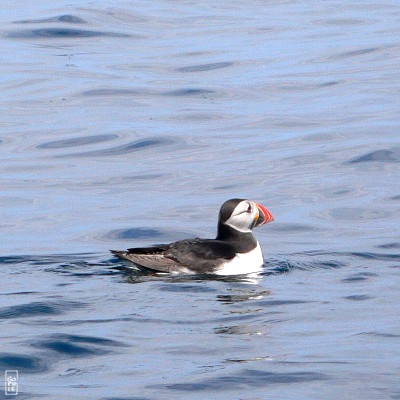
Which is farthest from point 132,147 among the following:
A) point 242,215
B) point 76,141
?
point 242,215

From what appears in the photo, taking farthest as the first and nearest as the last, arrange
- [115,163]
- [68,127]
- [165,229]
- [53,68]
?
1. [53,68]
2. [68,127]
3. [115,163]
4. [165,229]

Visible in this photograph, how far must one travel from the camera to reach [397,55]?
24.0 metres

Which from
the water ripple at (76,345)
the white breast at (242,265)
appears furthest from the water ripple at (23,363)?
the white breast at (242,265)

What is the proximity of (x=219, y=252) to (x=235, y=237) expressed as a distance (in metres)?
0.55

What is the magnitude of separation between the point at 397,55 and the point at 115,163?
9415mm

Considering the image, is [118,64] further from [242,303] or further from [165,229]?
[242,303]

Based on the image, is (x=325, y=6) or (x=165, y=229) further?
(x=325, y=6)

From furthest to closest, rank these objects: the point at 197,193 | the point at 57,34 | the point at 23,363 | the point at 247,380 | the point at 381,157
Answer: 1. the point at 57,34
2. the point at 381,157
3. the point at 197,193
4. the point at 23,363
5. the point at 247,380

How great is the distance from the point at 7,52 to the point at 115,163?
8927 mm

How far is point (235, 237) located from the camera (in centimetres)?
1182

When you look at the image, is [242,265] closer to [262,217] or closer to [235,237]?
[235,237]

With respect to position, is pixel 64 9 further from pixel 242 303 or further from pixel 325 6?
pixel 242 303

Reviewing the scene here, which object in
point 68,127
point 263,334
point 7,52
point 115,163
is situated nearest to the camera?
point 263,334

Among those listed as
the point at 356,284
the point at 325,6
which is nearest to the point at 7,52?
the point at 325,6
